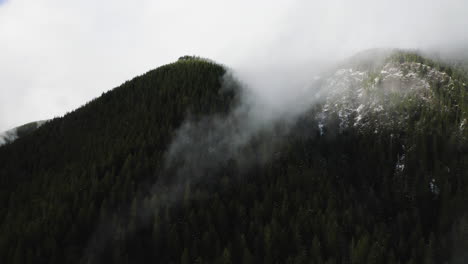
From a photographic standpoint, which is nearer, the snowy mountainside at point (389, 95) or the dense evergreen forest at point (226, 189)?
the dense evergreen forest at point (226, 189)

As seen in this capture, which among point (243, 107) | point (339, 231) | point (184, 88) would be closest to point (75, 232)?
point (339, 231)

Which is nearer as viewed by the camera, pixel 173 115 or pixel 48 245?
pixel 48 245

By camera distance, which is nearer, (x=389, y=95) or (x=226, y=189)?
(x=226, y=189)

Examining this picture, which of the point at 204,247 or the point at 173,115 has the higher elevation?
the point at 173,115

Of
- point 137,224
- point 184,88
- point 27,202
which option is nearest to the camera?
point 137,224

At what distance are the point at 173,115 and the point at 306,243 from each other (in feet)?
273

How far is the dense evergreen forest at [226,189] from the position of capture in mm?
83125

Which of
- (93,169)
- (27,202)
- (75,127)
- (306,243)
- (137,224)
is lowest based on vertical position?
(306,243)

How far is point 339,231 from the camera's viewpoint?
91.2 meters

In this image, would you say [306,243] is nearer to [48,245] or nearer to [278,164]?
[278,164]

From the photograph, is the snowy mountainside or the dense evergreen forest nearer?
the dense evergreen forest

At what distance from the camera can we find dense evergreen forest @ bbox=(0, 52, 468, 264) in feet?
273

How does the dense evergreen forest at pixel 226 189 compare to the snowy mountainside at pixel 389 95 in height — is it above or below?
below

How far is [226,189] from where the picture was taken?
110 m
